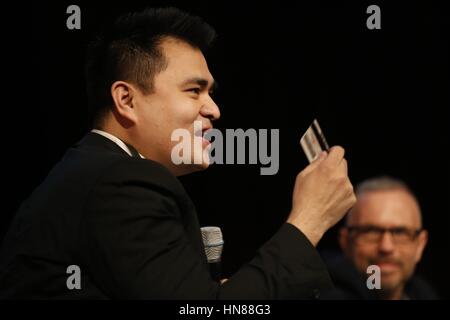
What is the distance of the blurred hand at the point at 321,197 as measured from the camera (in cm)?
124

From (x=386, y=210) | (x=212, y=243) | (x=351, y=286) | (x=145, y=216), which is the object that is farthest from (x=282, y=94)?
(x=145, y=216)

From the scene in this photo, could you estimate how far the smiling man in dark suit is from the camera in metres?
1.11

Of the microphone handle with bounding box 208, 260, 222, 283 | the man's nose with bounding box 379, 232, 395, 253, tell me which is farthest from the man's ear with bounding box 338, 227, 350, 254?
the microphone handle with bounding box 208, 260, 222, 283

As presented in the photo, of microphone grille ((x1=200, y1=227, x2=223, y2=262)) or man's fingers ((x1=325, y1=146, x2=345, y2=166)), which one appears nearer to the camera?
man's fingers ((x1=325, y1=146, x2=345, y2=166))

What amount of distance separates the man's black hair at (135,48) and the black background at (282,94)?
0.80 metres

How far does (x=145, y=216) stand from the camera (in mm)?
1125

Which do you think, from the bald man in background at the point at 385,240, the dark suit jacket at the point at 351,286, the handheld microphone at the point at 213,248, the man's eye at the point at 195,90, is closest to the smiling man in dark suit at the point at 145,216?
the man's eye at the point at 195,90

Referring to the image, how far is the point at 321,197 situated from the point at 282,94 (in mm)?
1252

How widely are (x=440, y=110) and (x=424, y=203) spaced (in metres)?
0.40

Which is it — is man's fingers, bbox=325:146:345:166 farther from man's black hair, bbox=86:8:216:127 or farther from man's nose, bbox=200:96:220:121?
man's black hair, bbox=86:8:216:127

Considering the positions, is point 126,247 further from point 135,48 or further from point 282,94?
point 282,94

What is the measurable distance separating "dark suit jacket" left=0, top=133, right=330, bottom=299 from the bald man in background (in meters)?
0.86
